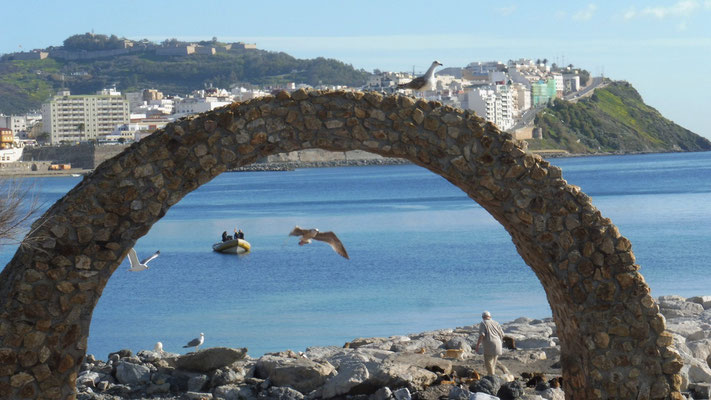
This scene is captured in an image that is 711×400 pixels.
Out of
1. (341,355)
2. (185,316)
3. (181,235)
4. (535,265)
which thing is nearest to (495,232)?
(181,235)

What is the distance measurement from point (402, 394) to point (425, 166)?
2602mm

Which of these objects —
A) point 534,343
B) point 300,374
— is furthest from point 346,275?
point 300,374

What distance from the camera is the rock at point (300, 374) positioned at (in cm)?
1020

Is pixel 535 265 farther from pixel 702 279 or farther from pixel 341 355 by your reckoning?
Result: pixel 702 279

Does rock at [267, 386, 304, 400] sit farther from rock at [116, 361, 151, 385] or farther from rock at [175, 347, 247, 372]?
rock at [116, 361, 151, 385]

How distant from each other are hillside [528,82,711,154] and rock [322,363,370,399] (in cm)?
12558

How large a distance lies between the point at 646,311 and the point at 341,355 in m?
4.70

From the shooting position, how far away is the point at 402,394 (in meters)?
9.48

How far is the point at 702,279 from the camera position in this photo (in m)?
27.4

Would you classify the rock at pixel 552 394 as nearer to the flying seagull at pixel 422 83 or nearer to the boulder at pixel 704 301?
the flying seagull at pixel 422 83

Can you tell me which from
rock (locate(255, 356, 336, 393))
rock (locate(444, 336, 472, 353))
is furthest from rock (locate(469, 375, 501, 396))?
rock (locate(444, 336, 472, 353))

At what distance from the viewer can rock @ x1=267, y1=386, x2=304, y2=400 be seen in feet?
32.1

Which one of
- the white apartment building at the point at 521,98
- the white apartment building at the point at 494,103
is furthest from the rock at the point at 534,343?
the white apartment building at the point at 521,98

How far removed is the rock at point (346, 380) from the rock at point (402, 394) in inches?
13.4
